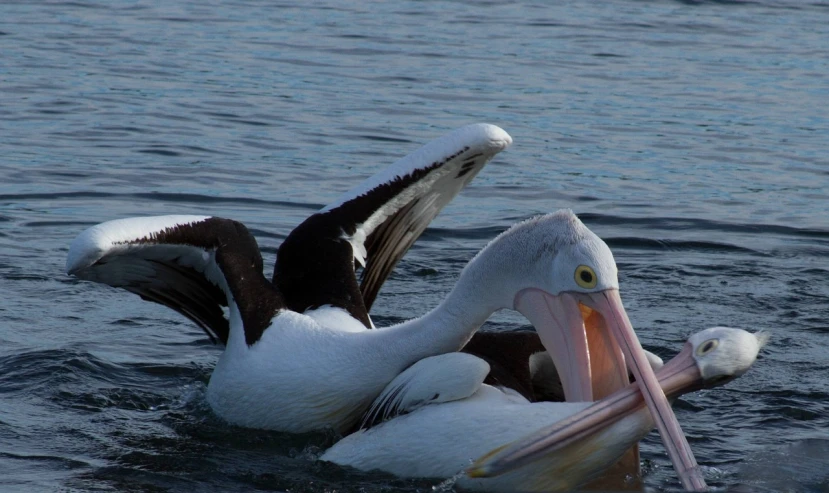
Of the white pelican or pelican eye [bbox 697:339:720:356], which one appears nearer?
pelican eye [bbox 697:339:720:356]

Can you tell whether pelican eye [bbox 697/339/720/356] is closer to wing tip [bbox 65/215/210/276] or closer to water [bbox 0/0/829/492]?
water [bbox 0/0/829/492]

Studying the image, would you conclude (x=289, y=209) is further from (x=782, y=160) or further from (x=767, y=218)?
(x=782, y=160)

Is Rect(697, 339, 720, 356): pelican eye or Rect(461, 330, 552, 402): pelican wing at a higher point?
Rect(697, 339, 720, 356): pelican eye

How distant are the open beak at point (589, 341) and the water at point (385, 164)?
47cm

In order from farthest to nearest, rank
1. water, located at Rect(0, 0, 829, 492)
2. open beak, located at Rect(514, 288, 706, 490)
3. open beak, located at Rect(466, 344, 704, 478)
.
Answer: water, located at Rect(0, 0, 829, 492), open beak, located at Rect(514, 288, 706, 490), open beak, located at Rect(466, 344, 704, 478)

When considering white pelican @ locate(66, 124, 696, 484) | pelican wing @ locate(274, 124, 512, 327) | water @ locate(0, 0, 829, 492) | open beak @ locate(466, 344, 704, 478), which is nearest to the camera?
open beak @ locate(466, 344, 704, 478)

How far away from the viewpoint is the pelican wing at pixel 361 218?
20.5 ft

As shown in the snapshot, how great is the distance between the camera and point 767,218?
9.38 meters

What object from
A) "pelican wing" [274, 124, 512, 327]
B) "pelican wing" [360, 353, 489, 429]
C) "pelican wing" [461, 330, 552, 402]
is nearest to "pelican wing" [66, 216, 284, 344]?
"pelican wing" [274, 124, 512, 327]

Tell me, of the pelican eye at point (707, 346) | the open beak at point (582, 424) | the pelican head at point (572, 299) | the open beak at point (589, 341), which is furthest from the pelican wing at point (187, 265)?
the pelican eye at point (707, 346)

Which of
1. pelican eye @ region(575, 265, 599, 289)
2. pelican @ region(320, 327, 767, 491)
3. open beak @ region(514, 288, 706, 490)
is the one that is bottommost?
pelican @ region(320, 327, 767, 491)

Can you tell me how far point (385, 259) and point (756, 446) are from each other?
215 centimetres

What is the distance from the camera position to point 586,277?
Answer: 4938 millimetres

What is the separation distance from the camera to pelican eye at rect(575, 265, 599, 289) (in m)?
4.92
